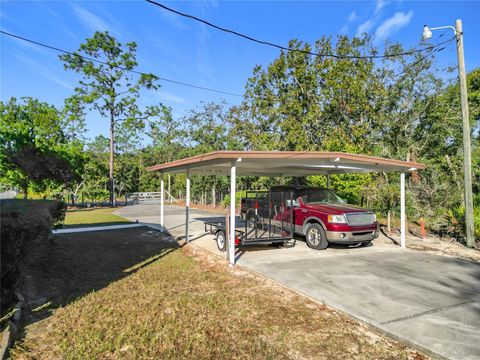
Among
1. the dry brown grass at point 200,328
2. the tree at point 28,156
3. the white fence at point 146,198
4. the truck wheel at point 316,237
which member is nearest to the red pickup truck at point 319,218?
the truck wheel at point 316,237

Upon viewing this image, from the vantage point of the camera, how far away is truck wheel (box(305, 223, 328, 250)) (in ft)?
29.0

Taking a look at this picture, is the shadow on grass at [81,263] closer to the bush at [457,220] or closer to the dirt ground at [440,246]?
the dirt ground at [440,246]

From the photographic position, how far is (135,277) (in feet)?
20.6

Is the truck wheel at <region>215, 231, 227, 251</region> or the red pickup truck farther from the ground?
the red pickup truck

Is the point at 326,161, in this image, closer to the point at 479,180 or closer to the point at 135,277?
the point at 135,277

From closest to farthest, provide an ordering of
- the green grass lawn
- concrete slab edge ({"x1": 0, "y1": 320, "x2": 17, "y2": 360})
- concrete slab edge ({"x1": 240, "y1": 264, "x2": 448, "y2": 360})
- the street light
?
concrete slab edge ({"x1": 0, "y1": 320, "x2": 17, "y2": 360}) → concrete slab edge ({"x1": 240, "y1": 264, "x2": 448, "y2": 360}) → the street light → the green grass lawn

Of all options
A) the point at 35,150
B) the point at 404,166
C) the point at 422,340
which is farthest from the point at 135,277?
the point at 404,166

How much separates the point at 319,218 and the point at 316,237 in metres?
0.59

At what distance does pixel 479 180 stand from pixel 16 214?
21720 mm

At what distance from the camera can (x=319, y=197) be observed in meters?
10.1

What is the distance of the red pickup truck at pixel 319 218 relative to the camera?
8.55 m

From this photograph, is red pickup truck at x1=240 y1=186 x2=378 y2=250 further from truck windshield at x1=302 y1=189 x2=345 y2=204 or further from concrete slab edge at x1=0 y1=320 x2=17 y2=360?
concrete slab edge at x1=0 y1=320 x2=17 y2=360

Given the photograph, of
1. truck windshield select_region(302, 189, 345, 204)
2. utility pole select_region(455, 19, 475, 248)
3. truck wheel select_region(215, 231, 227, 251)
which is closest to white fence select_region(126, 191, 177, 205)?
truck windshield select_region(302, 189, 345, 204)

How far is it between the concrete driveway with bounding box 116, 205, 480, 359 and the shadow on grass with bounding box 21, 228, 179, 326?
2318 millimetres
